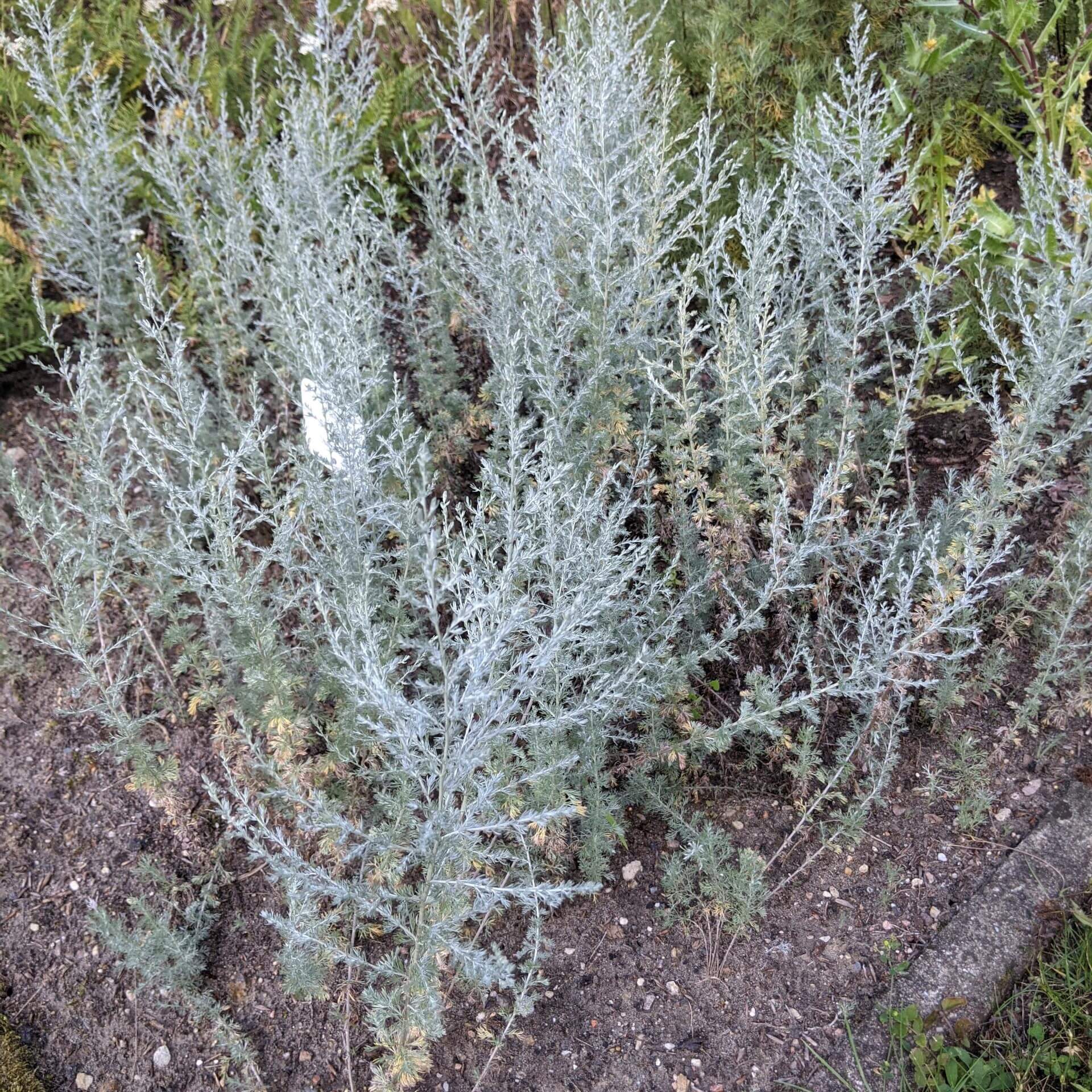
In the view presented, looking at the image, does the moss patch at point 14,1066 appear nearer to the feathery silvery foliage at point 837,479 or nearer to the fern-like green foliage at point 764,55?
the feathery silvery foliage at point 837,479

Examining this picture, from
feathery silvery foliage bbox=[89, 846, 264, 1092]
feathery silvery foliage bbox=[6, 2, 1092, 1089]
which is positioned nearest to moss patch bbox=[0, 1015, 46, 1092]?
feathery silvery foliage bbox=[89, 846, 264, 1092]

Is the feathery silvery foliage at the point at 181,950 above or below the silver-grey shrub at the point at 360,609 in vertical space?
below

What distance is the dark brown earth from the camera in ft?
7.68

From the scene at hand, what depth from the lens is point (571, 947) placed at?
2512 mm

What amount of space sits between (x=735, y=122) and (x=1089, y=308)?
187 centimetres

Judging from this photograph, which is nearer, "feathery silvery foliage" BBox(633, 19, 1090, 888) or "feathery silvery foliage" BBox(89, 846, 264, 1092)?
"feathery silvery foliage" BBox(89, 846, 264, 1092)

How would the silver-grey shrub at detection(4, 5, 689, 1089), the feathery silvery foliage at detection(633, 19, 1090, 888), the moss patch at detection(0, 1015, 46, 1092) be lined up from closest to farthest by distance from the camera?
the silver-grey shrub at detection(4, 5, 689, 1089), the moss patch at detection(0, 1015, 46, 1092), the feathery silvery foliage at detection(633, 19, 1090, 888)

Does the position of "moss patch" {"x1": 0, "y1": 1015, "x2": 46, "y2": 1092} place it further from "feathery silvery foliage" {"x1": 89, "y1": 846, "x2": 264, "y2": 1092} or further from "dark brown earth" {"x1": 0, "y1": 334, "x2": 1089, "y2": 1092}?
"feathery silvery foliage" {"x1": 89, "y1": 846, "x2": 264, "y2": 1092}

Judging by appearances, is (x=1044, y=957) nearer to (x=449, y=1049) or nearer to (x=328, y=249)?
(x=449, y=1049)

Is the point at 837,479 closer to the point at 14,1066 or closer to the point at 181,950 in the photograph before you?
the point at 181,950

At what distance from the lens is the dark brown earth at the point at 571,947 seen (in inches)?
92.2

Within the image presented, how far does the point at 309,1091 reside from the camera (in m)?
2.31

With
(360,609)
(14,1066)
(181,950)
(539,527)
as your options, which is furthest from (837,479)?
(14,1066)

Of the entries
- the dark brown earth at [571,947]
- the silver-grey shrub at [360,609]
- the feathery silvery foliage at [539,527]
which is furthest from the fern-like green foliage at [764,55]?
the dark brown earth at [571,947]
